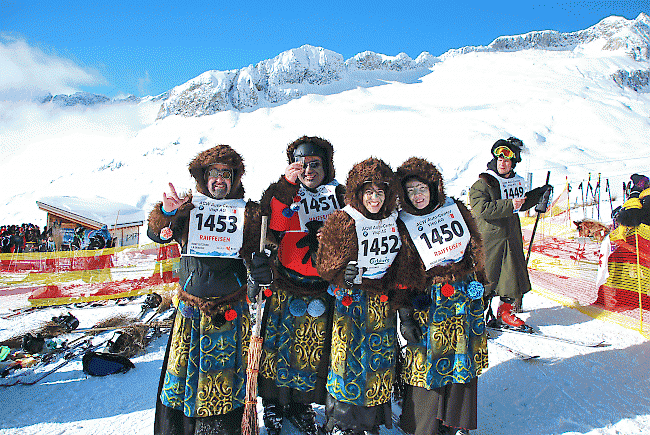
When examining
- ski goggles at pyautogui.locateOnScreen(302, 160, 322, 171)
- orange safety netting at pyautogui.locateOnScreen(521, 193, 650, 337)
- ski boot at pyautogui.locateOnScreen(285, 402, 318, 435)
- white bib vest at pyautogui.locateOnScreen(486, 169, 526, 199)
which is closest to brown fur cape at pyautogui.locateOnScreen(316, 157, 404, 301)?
ski goggles at pyautogui.locateOnScreen(302, 160, 322, 171)

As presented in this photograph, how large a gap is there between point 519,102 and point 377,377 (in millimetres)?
54701

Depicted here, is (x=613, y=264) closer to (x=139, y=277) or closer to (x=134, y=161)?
(x=139, y=277)

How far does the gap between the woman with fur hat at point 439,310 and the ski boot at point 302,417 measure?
2.21 feet

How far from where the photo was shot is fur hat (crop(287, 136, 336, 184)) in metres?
2.84

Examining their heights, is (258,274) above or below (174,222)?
below

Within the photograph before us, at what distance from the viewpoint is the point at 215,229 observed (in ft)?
7.89

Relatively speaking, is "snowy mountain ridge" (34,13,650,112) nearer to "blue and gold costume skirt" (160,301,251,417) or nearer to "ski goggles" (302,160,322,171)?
"ski goggles" (302,160,322,171)

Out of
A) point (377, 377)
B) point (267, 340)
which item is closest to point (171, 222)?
point (267, 340)

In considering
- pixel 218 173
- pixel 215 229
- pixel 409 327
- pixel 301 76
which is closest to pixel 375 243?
pixel 409 327

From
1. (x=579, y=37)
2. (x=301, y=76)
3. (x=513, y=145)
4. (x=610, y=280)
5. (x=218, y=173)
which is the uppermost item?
(x=579, y=37)

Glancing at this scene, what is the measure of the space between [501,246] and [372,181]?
2.47 m

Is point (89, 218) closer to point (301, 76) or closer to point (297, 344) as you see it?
point (297, 344)

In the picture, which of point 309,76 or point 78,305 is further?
point 309,76

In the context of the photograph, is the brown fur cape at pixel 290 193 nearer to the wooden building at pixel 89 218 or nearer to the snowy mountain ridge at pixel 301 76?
the wooden building at pixel 89 218
